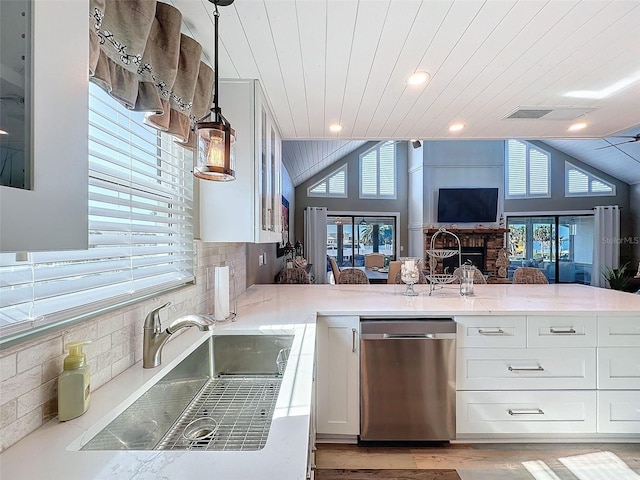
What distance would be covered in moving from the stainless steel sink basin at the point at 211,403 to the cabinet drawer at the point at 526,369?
1.21 metres

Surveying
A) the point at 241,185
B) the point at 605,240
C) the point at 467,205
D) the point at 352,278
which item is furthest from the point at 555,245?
the point at 241,185

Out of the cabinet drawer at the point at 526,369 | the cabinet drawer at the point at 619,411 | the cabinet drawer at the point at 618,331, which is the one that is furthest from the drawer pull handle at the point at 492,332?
the cabinet drawer at the point at 619,411

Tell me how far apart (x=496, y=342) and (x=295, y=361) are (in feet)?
4.66

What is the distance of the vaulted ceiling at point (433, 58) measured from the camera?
1436mm

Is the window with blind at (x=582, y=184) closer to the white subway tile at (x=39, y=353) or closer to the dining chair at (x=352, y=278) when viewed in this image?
the dining chair at (x=352, y=278)

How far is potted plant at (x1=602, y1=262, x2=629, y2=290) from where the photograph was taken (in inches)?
Answer: 298

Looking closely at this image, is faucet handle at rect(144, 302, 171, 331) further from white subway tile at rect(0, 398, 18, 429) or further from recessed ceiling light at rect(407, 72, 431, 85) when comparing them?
recessed ceiling light at rect(407, 72, 431, 85)

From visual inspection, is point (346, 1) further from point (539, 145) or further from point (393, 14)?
point (539, 145)

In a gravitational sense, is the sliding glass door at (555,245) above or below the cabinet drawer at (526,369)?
above

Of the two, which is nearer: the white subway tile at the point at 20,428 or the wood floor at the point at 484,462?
the white subway tile at the point at 20,428

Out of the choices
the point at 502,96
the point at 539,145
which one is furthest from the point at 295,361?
the point at 539,145

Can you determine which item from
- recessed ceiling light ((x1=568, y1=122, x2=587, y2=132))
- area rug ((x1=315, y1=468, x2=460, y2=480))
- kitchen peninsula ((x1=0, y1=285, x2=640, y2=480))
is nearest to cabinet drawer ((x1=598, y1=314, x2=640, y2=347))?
kitchen peninsula ((x1=0, y1=285, x2=640, y2=480))

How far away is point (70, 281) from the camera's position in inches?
35.8

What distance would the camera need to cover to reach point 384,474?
1.84 metres
